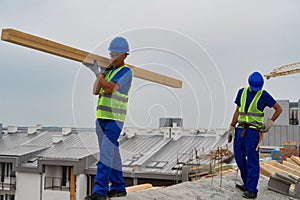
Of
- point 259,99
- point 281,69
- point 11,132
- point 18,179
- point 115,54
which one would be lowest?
point 18,179

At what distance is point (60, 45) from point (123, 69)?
0.85 meters

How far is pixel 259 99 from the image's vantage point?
18.4ft

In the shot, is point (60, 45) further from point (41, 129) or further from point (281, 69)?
point (281, 69)

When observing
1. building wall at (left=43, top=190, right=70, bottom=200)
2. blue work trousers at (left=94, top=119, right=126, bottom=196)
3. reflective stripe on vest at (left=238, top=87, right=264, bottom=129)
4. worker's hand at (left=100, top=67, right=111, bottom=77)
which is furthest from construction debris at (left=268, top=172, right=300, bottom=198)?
building wall at (left=43, top=190, right=70, bottom=200)

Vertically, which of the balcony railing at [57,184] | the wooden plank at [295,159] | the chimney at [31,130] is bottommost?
the balcony railing at [57,184]

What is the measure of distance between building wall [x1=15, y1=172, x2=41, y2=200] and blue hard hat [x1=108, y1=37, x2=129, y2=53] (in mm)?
17369

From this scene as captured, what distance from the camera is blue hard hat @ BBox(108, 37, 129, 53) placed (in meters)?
4.16

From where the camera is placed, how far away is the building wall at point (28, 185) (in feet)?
66.5

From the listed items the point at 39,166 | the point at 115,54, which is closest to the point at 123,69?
the point at 115,54

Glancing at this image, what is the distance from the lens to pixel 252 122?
222 inches

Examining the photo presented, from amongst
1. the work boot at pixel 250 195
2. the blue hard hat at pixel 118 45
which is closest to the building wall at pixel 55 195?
the work boot at pixel 250 195

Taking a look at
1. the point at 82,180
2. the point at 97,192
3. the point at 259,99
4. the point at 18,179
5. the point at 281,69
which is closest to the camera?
the point at 97,192

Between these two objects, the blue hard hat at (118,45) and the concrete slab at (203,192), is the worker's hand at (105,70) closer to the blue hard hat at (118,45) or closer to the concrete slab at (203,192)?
the blue hard hat at (118,45)

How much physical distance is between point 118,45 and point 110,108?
0.70 m
